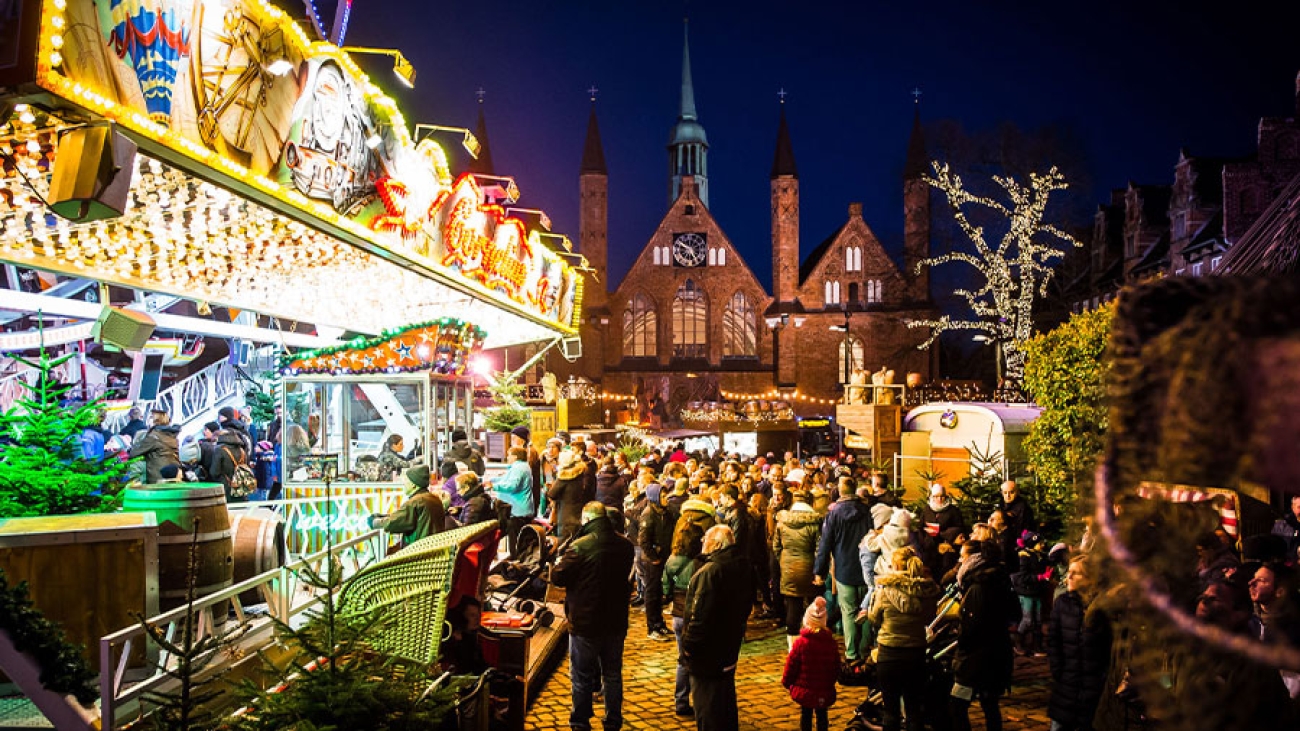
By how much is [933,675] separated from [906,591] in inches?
28.6

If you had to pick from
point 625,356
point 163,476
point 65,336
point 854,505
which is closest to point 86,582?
point 163,476

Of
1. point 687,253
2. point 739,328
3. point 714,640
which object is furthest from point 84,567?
point 687,253

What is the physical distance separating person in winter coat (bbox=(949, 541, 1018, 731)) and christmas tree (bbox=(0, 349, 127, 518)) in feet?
18.5

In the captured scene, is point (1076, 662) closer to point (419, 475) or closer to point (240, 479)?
point (419, 475)

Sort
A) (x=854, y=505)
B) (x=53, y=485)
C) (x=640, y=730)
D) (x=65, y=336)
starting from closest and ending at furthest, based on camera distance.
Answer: (x=53, y=485)
(x=640, y=730)
(x=854, y=505)
(x=65, y=336)

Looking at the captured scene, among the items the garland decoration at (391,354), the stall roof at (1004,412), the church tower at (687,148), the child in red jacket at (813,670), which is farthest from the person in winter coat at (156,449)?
the church tower at (687,148)

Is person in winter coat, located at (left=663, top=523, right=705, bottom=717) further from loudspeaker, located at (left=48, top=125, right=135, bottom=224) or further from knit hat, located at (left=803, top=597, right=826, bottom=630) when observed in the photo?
loudspeaker, located at (left=48, top=125, right=135, bottom=224)

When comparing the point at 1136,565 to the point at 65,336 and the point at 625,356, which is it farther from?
the point at 625,356

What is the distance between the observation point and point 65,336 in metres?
11.3

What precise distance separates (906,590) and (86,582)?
4.87 m

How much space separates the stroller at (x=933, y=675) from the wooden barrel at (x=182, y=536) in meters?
4.39

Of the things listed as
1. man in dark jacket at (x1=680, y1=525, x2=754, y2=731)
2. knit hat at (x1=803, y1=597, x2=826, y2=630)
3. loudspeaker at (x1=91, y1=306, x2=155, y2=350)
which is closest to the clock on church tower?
loudspeaker at (x1=91, y1=306, x2=155, y2=350)

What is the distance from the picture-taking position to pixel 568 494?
33.8ft

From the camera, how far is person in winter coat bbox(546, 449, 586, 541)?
10188 mm
